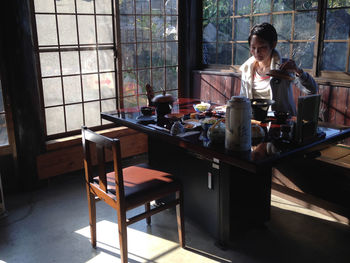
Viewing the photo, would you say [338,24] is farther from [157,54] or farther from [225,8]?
[157,54]

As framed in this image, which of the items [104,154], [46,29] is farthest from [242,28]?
[104,154]

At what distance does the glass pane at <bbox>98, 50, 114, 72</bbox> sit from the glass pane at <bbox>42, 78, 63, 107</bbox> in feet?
1.64

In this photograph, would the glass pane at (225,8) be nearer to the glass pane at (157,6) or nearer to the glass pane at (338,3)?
the glass pane at (157,6)

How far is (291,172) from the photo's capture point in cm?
287

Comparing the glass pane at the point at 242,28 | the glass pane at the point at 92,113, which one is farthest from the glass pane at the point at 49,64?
the glass pane at the point at 242,28

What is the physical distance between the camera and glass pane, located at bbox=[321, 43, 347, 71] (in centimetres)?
313

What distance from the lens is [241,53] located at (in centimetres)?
403

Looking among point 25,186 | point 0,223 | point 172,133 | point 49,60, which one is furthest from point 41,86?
point 172,133

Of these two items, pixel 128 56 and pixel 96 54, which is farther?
pixel 128 56

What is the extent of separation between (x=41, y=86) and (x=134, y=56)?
3.66 feet

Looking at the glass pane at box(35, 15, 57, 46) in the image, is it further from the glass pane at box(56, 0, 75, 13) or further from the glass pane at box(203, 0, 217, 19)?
the glass pane at box(203, 0, 217, 19)

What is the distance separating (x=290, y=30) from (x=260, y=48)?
1.05 m

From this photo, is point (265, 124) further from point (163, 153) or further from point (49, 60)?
point (49, 60)

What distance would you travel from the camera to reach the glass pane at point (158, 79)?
4.27m
